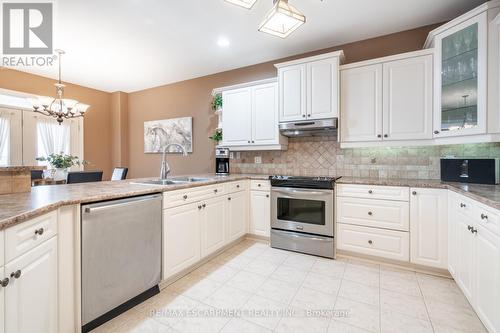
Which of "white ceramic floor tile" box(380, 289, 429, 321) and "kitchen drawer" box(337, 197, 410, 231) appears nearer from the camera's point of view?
"white ceramic floor tile" box(380, 289, 429, 321)

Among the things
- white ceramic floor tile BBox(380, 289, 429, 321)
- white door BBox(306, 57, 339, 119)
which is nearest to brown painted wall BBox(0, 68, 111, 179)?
white door BBox(306, 57, 339, 119)

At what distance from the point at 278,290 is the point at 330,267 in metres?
0.72

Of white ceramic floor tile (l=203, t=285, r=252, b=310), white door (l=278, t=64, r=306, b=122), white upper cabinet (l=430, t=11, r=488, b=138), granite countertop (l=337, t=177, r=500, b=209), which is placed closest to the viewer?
granite countertop (l=337, t=177, r=500, b=209)

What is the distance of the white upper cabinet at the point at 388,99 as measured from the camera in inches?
97.5

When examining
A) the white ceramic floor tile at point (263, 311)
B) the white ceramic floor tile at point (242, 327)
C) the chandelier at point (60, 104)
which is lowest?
the white ceramic floor tile at point (242, 327)

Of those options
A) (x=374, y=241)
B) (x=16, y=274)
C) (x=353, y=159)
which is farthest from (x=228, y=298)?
(x=353, y=159)

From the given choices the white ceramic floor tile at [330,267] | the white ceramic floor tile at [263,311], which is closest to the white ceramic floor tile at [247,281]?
the white ceramic floor tile at [263,311]

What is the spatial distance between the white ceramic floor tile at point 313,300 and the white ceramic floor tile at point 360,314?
6cm

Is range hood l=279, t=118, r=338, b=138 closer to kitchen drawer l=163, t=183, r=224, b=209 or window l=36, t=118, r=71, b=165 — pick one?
kitchen drawer l=163, t=183, r=224, b=209

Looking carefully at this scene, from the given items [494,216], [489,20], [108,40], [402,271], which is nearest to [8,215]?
[494,216]

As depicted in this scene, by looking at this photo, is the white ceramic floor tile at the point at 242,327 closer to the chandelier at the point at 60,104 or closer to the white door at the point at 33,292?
the white door at the point at 33,292

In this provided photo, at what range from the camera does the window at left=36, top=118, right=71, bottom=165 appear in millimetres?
4250

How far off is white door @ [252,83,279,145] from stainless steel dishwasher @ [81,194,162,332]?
5.89 ft

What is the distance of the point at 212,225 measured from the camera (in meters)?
2.56
